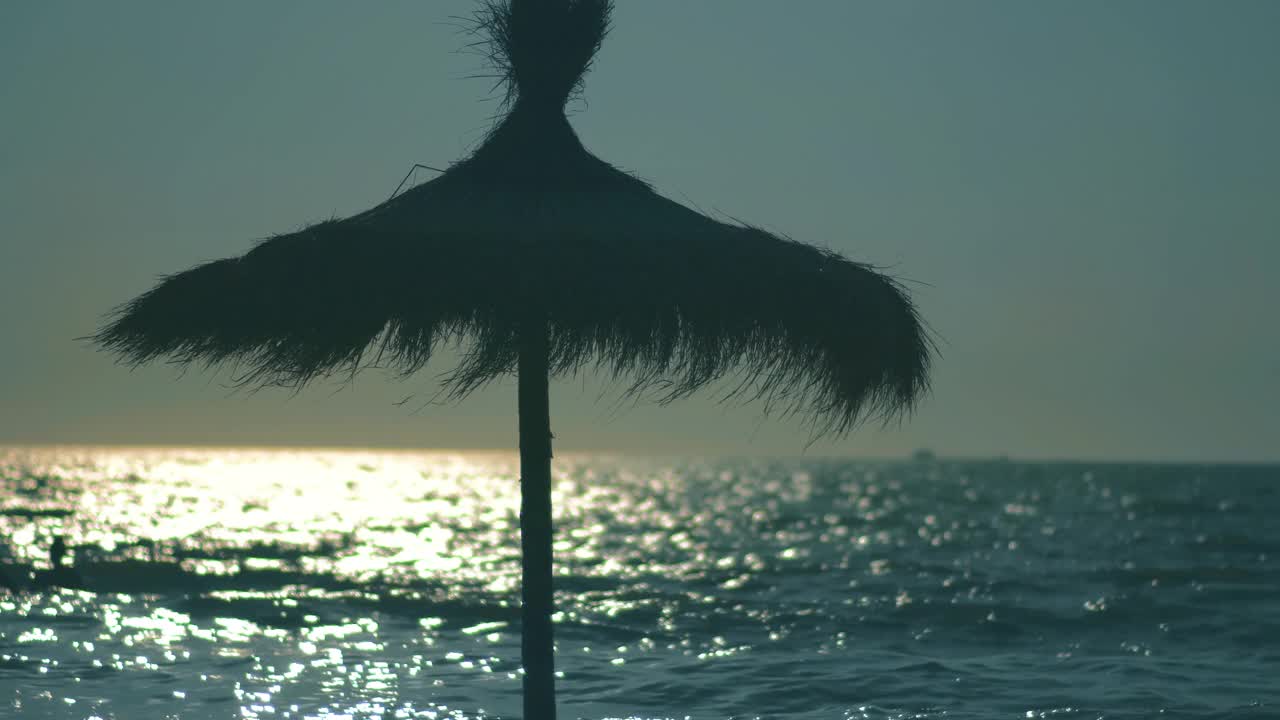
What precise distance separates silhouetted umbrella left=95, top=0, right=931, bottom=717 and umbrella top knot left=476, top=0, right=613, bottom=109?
1.77 ft

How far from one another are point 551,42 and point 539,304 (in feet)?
7.56

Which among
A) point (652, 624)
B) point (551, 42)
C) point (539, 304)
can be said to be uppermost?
point (551, 42)

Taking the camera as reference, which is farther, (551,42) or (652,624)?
(652,624)

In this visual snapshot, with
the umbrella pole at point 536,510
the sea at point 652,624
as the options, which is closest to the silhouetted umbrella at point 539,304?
the umbrella pole at point 536,510

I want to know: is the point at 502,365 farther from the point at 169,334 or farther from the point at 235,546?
the point at 235,546

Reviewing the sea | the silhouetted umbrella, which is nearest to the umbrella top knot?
the silhouetted umbrella

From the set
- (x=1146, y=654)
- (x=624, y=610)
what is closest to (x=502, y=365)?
(x=1146, y=654)

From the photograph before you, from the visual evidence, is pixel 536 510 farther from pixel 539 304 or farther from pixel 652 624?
pixel 652 624

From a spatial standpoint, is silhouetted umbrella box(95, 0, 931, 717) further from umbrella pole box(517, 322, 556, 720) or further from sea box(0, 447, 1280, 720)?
sea box(0, 447, 1280, 720)

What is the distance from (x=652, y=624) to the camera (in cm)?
1988

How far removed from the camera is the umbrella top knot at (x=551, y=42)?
7168mm

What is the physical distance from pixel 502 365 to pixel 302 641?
12043 mm

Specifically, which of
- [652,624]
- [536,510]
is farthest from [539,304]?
[652,624]

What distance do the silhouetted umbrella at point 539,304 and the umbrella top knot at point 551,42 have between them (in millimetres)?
539
